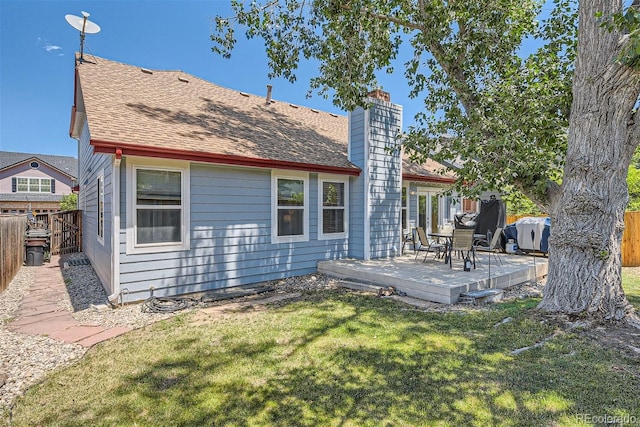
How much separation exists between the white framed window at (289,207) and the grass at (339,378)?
2962mm

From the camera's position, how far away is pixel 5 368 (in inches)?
135

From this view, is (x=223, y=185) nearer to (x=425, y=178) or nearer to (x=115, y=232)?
(x=115, y=232)

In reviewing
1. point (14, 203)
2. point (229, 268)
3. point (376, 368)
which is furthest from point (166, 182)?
point (14, 203)

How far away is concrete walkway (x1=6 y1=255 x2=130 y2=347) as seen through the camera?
167 inches

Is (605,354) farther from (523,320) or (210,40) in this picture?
(210,40)

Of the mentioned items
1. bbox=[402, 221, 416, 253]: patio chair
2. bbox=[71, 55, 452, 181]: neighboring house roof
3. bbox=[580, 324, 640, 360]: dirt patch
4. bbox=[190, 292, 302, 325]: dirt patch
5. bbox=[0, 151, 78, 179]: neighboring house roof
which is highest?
bbox=[0, 151, 78, 179]: neighboring house roof

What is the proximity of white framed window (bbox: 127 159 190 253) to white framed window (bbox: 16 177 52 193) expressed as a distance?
29566 millimetres

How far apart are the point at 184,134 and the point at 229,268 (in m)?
2.77

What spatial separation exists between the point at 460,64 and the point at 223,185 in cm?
532

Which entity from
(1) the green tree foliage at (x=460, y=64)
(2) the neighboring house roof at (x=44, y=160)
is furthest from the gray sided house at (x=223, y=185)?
(2) the neighboring house roof at (x=44, y=160)

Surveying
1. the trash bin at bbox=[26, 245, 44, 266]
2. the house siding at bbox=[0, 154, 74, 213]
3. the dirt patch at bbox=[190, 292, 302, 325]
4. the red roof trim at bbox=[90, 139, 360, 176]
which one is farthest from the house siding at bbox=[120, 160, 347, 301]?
the house siding at bbox=[0, 154, 74, 213]

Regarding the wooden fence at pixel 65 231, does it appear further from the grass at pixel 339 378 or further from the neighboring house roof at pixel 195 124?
the grass at pixel 339 378

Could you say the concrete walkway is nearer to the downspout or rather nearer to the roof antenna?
the downspout

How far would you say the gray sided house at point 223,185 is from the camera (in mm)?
5566
